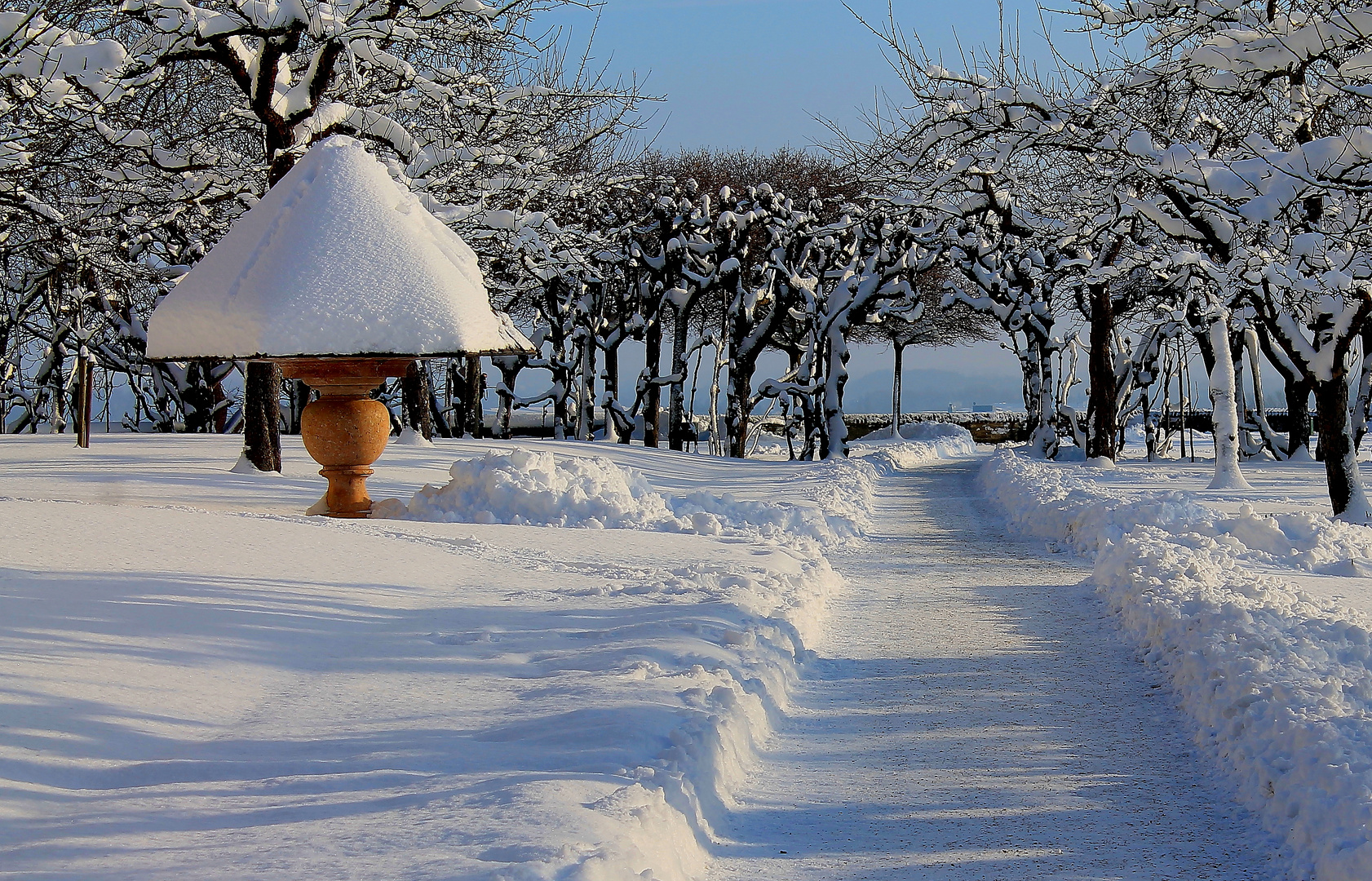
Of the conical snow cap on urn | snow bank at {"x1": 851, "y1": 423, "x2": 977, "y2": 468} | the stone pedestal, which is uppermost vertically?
the conical snow cap on urn

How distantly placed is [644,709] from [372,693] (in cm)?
121

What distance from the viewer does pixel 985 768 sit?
4766mm

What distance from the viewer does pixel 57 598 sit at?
17.1ft

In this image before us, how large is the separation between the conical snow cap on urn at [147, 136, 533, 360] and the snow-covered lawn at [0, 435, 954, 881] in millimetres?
1724

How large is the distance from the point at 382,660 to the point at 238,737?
1.13 meters

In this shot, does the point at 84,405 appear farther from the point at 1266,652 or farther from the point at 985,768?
the point at 1266,652

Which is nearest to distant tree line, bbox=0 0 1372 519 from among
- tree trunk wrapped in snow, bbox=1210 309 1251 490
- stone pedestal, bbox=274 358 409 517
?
tree trunk wrapped in snow, bbox=1210 309 1251 490

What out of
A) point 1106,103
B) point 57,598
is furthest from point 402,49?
point 57,598

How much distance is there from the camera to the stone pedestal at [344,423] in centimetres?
1008

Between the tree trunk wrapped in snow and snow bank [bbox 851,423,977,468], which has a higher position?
the tree trunk wrapped in snow

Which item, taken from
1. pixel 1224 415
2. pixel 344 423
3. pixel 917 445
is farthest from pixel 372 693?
pixel 917 445

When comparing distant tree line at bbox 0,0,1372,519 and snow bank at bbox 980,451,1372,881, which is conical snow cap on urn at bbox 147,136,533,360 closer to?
distant tree line at bbox 0,0,1372,519

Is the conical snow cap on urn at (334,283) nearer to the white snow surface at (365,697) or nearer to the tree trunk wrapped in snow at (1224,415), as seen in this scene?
the white snow surface at (365,697)

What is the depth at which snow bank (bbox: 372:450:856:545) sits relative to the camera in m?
10.7
